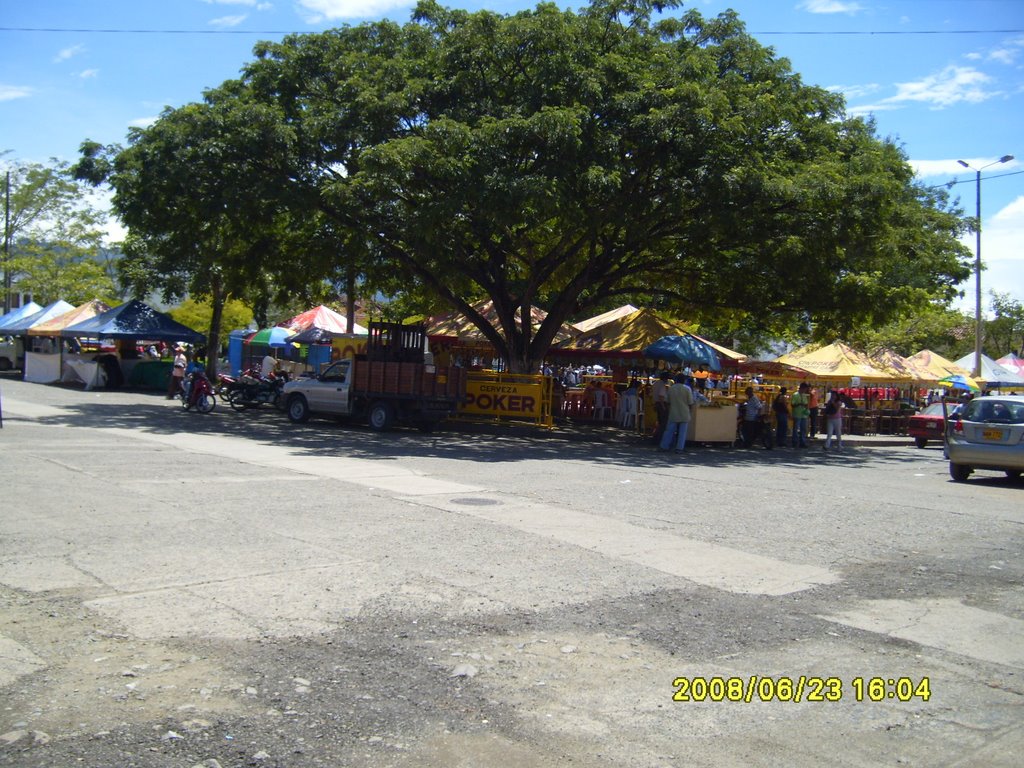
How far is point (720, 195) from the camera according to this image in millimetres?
19516

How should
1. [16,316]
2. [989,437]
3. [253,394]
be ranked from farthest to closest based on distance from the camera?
[16,316] < [253,394] < [989,437]

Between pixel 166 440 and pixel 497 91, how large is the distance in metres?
10.9

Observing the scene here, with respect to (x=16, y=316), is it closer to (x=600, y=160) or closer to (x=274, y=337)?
(x=274, y=337)

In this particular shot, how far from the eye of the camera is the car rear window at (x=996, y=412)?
1631cm

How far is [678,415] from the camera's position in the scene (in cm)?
2095

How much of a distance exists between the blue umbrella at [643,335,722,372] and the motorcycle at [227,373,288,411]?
10883 millimetres

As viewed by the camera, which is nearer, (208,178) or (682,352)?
(208,178)

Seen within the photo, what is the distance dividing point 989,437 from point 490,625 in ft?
43.4

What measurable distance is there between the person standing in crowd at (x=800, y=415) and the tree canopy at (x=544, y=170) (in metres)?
1.86

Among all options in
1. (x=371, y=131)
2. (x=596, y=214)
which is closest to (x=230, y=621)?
(x=596, y=214)

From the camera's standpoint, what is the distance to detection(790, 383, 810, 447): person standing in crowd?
24.2 m

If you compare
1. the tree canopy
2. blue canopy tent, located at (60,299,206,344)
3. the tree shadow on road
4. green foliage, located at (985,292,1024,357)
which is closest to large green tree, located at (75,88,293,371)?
the tree canopy

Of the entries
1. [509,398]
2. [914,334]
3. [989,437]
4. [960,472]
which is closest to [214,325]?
[509,398]

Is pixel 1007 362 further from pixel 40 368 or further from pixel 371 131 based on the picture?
pixel 40 368
